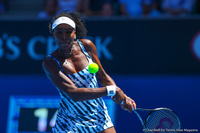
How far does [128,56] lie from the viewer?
6.89 m

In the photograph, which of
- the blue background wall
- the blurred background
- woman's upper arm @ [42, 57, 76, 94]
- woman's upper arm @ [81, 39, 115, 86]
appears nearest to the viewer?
woman's upper arm @ [42, 57, 76, 94]

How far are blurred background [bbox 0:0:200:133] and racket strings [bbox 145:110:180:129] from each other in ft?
7.31

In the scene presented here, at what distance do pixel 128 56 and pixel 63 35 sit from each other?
334 centimetres

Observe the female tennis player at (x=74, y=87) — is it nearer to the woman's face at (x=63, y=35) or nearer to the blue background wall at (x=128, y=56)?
the woman's face at (x=63, y=35)

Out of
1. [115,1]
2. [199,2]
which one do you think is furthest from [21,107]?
[199,2]

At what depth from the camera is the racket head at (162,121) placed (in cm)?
402

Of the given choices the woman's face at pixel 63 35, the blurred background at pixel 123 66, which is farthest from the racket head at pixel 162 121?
the blurred background at pixel 123 66

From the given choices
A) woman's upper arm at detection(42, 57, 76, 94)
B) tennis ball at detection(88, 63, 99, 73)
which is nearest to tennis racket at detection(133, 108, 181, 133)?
tennis ball at detection(88, 63, 99, 73)

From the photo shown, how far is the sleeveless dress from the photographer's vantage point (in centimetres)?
374

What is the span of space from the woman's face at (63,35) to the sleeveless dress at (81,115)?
0.61 feet

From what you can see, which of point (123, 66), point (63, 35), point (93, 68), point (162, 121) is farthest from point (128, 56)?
point (63, 35)

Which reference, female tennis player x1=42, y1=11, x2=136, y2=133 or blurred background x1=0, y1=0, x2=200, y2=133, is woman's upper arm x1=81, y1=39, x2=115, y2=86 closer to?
female tennis player x1=42, y1=11, x2=136, y2=133

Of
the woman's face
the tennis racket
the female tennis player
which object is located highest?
the woman's face

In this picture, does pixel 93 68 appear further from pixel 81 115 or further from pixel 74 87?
pixel 81 115
